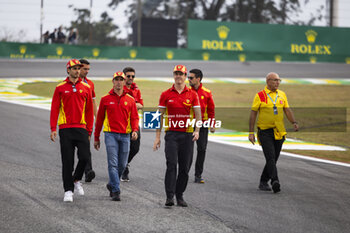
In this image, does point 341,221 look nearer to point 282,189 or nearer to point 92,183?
point 282,189

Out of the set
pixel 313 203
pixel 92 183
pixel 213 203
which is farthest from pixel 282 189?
pixel 92 183

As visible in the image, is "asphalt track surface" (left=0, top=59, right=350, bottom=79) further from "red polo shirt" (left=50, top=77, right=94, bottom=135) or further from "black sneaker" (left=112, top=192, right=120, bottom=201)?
"black sneaker" (left=112, top=192, right=120, bottom=201)

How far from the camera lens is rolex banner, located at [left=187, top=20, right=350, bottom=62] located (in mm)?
34250

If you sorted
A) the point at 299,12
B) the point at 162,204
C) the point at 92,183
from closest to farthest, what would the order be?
the point at 162,204
the point at 92,183
the point at 299,12

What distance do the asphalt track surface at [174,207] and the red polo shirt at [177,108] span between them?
42.7 inches

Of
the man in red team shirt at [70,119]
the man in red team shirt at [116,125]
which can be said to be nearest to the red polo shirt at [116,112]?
the man in red team shirt at [116,125]

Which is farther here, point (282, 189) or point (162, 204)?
point (282, 189)

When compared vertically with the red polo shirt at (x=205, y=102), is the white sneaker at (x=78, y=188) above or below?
below

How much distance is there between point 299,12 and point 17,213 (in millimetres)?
33670

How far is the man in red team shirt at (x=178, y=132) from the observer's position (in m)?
7.55

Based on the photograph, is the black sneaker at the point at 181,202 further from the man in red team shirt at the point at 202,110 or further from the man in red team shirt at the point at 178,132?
the man in red team shirt at the point at 202,110

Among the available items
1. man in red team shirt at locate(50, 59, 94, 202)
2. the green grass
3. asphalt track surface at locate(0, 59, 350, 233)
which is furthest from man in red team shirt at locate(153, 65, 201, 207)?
the green grass

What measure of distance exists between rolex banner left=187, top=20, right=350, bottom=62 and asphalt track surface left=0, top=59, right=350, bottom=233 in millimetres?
22628

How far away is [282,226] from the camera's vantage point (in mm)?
6781
